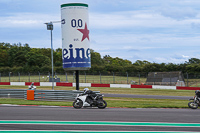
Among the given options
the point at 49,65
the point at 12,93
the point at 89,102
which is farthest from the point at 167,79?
the point at 49,65

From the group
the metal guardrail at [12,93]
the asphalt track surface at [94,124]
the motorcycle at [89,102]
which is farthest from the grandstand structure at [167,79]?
the asphalt track surface at [94,124]

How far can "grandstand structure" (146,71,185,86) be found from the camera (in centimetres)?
4440

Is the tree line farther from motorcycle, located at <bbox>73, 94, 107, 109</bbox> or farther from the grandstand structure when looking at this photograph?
motorcycle, located at <bbox>73, 94, 107, 109</bbox>

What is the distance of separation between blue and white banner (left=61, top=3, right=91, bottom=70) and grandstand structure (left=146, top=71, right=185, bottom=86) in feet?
79.8

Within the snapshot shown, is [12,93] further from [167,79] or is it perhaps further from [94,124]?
[167,79]

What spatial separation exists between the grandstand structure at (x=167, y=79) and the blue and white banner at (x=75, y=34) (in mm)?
24318

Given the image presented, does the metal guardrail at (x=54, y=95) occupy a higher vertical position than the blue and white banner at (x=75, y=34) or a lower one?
lower

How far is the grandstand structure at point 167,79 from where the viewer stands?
44.4 meters

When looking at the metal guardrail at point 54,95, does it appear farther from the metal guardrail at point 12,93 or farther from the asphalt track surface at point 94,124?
the asphalt track surface at point 94,124

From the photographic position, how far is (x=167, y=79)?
149 feet

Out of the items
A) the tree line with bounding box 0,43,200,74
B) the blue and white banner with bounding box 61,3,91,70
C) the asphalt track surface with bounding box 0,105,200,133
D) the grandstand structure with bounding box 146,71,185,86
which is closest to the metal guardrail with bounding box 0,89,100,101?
the blue and white banner with bounding box 61,3,91,70

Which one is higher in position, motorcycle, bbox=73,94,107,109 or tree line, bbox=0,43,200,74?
tree line, bbox=0,43,200,74

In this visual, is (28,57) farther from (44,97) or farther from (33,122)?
(33,122)

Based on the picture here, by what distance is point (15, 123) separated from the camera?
11.6 m
